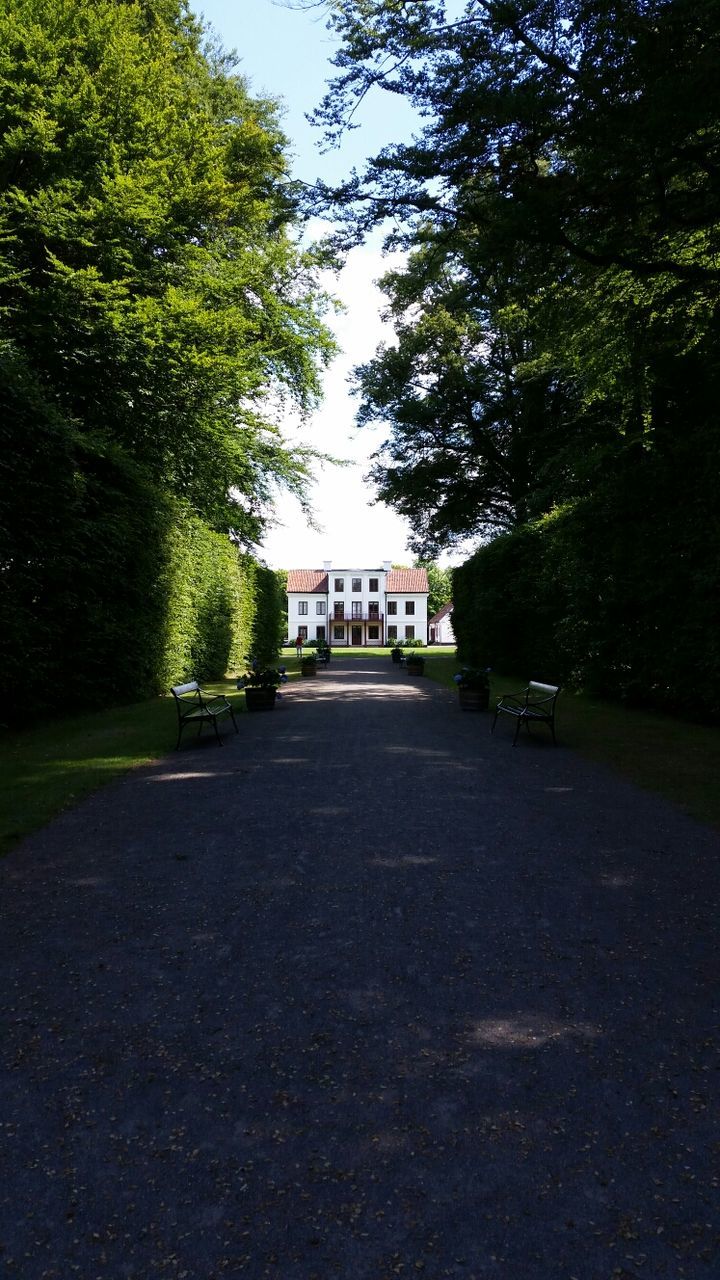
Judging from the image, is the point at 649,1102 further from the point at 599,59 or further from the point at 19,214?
the point at 19,214

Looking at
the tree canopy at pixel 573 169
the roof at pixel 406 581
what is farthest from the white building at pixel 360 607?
the tree canopy at pixel 573 169

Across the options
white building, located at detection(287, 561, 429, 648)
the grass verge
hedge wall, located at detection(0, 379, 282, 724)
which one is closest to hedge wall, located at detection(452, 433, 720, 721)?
the grass verge

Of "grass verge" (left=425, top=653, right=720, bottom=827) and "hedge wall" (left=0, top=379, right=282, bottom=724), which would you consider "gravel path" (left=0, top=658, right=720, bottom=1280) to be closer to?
"grass verge" (left=425, top=653, right=720, bottom=827)

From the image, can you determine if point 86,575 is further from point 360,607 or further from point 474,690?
point 360,607

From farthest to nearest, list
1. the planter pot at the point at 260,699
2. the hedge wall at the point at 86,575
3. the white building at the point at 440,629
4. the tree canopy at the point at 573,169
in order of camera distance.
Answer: the white building at the point at 440,629 → the planter pot at the point at 260,699 → the hedge wall at the point at 86,575 → the tree canopy at the point at 573,169

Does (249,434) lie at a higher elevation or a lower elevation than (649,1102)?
higher

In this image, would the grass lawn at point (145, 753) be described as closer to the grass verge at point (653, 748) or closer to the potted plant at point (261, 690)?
the grass verge at point (653, 748)

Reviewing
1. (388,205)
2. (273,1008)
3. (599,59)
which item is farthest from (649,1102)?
(388,205)

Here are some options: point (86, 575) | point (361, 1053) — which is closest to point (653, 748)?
point (361, 1053)

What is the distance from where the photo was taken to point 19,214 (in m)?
15.6

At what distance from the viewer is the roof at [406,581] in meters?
82.1

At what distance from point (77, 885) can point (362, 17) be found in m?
10.0

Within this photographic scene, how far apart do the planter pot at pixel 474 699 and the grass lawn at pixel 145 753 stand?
1506 millimetres

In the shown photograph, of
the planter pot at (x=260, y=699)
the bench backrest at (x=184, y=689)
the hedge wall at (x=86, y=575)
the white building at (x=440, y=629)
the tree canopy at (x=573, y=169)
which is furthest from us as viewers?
the white building at (x=440, y=629)
